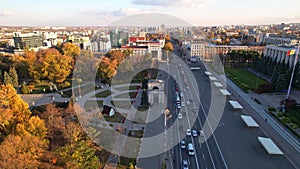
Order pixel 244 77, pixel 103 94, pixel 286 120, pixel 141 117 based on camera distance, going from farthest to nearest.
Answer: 1. pixel 244 77
2. pixel 103 94
3. pixel 141 117
4. pixel 286 120

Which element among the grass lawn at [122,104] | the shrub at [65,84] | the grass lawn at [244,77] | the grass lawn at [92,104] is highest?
the grass lawn at [244,77]

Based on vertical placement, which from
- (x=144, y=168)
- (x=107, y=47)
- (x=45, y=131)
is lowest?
(x=144, y=168)

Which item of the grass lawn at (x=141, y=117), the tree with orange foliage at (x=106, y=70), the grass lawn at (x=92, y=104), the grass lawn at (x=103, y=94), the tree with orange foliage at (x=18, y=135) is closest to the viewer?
the tree with orange foliage at (x=18, y=135)

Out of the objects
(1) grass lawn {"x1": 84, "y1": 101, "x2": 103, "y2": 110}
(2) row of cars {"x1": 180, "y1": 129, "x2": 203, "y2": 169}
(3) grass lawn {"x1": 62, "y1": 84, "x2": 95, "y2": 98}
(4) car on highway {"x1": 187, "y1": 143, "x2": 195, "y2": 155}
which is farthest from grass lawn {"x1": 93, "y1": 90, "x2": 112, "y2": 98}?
(4) car on highway {"x1": 187, "y1": 143, "x2": 195, "y2": 155}

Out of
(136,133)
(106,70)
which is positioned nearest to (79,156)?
(136,133)

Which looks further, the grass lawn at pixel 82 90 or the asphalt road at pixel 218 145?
the grass lawn at pixel 82 90

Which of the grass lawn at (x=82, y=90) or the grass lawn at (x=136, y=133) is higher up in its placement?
the grass lawn at (x=82, y=90)

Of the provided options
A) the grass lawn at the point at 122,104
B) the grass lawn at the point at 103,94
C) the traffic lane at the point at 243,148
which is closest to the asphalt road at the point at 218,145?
the traffic lane at the point at 243,148

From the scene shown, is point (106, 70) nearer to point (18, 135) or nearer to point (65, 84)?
point (65, 84)

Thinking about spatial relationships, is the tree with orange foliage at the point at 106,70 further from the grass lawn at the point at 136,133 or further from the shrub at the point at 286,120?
the shrub at the point at 286,120

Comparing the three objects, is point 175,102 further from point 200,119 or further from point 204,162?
point 204,162

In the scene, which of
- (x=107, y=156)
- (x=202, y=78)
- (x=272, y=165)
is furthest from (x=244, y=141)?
(x=202, y=78)
